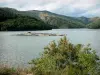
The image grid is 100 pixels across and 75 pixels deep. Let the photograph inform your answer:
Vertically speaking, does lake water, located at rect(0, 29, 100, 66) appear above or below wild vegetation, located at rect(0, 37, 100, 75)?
below

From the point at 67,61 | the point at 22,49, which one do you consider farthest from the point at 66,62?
the point at 22,49

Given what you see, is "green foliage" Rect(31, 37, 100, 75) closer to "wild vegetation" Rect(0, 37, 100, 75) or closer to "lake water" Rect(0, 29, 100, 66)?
"wild vegetation" Rect(0, 37, 100, 75)

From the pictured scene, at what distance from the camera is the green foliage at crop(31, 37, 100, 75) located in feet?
54.7

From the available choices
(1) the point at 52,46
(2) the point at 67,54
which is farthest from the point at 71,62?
(1) the point at 52,46

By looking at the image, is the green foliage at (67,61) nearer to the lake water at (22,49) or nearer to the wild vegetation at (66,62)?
the wild vegetation at (66,62)

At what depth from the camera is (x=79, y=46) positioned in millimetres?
19766

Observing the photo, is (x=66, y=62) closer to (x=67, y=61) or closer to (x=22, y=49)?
(x=67, y=61)

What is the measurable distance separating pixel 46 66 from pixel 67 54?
2801 mm

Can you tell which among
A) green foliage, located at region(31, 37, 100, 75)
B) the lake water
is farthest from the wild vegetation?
the lake water

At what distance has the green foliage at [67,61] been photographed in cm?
1667

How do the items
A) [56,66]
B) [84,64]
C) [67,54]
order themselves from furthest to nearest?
[67,54] < [56,66] < [84,64]

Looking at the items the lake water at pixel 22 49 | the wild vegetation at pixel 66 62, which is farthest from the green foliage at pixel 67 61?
the lake water at pixel 22 49

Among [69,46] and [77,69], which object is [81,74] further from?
[69,46]

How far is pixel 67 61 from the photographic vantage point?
19594mm
